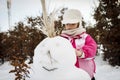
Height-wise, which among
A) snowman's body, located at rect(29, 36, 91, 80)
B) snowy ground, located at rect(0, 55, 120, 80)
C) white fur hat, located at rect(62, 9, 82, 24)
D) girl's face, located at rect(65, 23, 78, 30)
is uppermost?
white fur hat, located at rect(62, 9, 82, 24)

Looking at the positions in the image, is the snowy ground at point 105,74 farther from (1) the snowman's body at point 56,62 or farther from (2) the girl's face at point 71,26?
(1) the snowman's body at point 56,62

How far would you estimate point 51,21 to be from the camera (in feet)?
5.44

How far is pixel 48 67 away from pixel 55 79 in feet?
0.23

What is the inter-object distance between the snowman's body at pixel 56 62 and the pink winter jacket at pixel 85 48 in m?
0.44

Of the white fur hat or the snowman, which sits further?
the white fur hat

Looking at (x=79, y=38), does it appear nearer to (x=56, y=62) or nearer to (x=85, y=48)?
(x=85, y=48)

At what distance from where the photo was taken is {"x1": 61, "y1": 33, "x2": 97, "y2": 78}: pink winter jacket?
2.05 metres

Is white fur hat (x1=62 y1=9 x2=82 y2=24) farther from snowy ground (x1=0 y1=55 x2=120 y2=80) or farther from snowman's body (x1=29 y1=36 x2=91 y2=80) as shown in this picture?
snowy ground (x1=0 y1=55 x2=120 y2=80)

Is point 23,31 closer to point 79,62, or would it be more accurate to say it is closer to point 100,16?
point 100,16

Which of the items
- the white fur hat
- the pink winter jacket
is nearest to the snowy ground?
the pink winter jacket

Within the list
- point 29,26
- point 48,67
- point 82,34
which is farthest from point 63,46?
point 29,26

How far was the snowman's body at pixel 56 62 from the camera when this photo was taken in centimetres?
157

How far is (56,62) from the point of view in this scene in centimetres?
158

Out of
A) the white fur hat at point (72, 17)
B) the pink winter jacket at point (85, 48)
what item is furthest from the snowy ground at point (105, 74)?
the white fur hat at point (72, 17)
